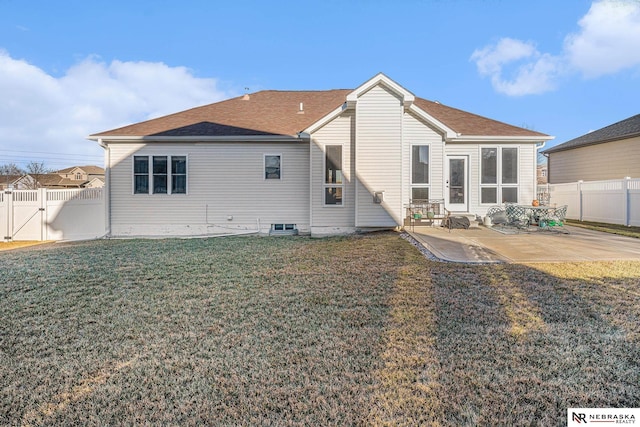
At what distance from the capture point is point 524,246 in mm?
7500

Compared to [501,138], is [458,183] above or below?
below

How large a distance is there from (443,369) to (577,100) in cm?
2325

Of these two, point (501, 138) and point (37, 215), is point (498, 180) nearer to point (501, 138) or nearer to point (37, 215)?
point (501, 138)

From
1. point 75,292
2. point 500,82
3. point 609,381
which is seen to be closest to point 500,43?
point 500,82

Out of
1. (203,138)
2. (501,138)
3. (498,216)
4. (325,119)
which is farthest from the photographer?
(501,138)

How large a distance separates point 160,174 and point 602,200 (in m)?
15.5


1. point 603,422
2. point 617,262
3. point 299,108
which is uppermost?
point 299,108

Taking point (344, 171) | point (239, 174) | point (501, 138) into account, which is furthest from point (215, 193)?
point (501, 138)

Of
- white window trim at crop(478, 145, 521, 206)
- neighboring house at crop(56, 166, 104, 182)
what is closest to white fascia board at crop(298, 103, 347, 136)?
white window trim at crop(478, 145, 521, 206)

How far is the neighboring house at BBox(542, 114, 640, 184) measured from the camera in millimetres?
14953

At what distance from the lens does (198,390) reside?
8.21 feet

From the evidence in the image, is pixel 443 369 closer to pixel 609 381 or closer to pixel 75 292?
pixel 609 381

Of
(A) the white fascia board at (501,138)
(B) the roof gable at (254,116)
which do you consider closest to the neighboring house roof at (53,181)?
(B) the roof gable at (254,116)

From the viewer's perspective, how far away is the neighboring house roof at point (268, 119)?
38.2 feet
